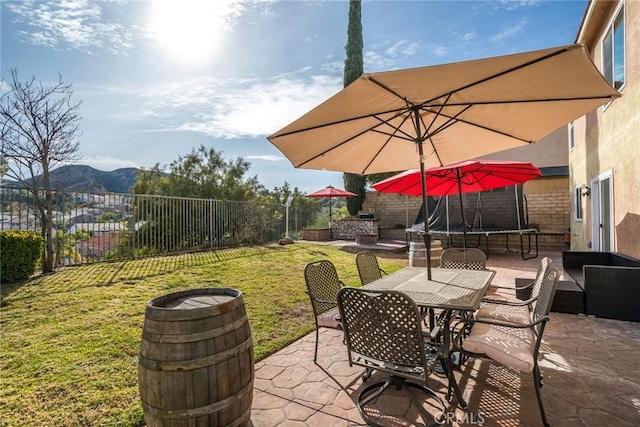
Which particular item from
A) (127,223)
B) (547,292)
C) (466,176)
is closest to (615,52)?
(466,176)

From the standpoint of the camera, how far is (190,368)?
1.55 metres

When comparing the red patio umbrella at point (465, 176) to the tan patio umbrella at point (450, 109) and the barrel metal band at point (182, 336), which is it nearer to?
the tan patio umbrella at point (450, 109)

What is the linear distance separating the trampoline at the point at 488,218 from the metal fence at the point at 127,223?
6.38m

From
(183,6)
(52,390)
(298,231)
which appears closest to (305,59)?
(183,6)

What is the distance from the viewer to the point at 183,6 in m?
5.12

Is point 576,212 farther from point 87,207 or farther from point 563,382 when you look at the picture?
point 87,207

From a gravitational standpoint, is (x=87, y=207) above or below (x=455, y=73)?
below

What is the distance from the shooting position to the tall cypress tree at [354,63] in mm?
16125

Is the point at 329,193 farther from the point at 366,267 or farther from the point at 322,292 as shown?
the point at 322,292

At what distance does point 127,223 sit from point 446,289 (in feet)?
26.9

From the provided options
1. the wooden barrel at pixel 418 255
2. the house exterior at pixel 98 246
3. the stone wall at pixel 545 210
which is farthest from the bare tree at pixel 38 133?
the stone wall at pixel 545 210

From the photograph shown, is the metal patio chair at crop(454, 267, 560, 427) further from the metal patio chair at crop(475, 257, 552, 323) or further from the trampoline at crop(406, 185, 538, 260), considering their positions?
the trampoline at crop(406, 185, 538, 260)

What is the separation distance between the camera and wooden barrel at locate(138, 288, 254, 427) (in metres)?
1.55

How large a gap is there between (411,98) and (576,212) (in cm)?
928
